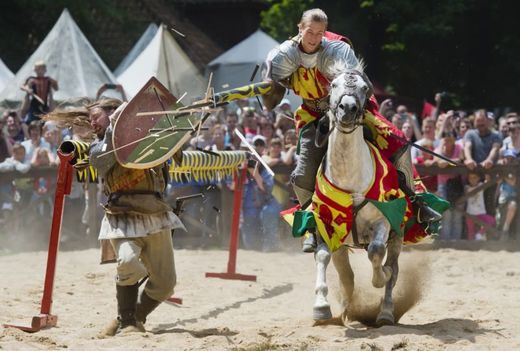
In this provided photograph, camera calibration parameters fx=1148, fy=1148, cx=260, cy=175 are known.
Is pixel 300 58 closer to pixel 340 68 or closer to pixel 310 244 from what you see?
pixel 340 68

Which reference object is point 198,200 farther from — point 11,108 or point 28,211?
point 11,108

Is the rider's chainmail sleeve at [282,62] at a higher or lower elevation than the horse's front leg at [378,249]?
higher

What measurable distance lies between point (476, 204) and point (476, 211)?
0.30 feet

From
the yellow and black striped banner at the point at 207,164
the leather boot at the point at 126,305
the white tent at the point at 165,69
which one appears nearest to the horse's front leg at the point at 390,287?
the leather boot at the point at 126,305

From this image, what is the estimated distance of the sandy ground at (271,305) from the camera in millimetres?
7551

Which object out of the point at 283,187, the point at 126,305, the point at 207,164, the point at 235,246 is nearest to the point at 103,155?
the point at 126,305

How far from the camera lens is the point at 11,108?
1725 centimetres

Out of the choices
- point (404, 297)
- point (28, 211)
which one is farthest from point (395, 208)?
point (28, 211)

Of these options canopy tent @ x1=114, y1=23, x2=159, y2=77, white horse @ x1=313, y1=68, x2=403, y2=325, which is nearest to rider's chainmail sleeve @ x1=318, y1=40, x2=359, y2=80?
white horse @ x1=313, y1=68, x2=403, y2=325

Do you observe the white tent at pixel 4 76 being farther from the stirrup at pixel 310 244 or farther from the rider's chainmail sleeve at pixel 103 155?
the stirrup at pixel 310 244

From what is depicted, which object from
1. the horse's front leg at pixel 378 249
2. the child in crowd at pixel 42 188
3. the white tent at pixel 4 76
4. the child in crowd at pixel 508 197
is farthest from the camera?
the white tent at pixel 4 76

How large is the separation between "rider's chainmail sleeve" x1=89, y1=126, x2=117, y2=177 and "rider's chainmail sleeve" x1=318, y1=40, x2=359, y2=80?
5.25ft

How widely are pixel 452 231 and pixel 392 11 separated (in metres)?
10.8

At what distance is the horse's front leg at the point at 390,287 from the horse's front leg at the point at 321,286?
0.56 metres
